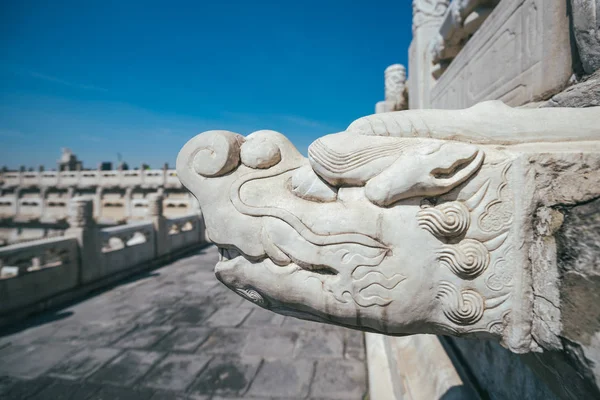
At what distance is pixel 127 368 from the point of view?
246 cm

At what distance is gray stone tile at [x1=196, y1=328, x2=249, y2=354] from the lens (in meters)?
2.73

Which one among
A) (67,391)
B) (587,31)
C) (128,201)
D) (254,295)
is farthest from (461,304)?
(128,201)

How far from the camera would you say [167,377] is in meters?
2.36

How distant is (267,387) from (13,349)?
2468mm

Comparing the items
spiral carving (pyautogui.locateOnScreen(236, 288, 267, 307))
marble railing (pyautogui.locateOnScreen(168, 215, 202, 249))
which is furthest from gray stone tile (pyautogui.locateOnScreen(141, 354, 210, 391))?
marble railing (pyautogui.locateOnScreen(168, 215, 202, 249))

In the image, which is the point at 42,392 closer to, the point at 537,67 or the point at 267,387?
the point at 267,387

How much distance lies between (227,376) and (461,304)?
2.22 meters

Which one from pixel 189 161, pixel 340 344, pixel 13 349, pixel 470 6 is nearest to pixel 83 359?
pixel 13 349

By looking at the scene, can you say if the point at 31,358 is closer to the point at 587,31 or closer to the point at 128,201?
→ the point at 587,31

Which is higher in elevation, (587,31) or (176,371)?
(587,31)

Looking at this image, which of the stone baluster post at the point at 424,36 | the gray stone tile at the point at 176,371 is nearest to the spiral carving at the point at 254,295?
the gray stone tile at the point at 176,371

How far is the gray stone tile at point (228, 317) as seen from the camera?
130 inches

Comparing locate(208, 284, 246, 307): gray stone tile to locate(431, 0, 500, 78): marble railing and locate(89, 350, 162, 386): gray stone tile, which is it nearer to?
locate(89, 350, 162, 386): gray stone tile

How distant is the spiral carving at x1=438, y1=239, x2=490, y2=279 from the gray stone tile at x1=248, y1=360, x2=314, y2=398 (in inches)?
75.3
